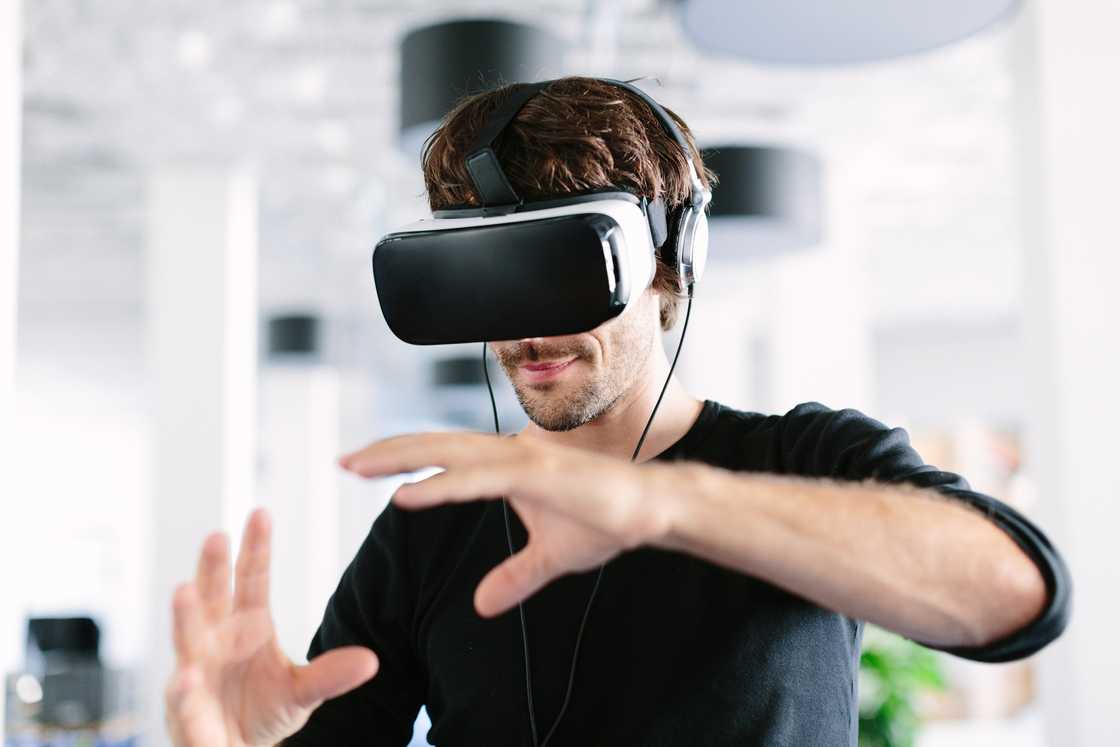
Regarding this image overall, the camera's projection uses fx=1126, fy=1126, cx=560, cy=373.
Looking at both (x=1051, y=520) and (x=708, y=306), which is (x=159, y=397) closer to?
(x=1051, y=520)

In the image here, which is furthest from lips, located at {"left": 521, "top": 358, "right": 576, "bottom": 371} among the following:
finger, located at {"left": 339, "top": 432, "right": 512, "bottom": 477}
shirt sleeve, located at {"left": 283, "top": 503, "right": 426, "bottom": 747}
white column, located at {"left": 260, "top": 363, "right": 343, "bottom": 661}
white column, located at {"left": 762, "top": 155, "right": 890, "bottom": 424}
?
white column, located at {"left": 260, "top": 363, "right": 343, "bottom": 661}

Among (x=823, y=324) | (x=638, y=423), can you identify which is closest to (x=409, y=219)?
(x=823, y=324)

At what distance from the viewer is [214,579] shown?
934mm

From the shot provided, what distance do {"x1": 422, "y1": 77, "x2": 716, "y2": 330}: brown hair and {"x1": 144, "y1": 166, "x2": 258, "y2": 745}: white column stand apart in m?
4.33

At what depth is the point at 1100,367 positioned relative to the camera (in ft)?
9.63

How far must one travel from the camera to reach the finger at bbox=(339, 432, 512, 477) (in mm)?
702

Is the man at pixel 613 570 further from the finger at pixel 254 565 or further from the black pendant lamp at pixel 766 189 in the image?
the black pendant lamp at pixel 766 189

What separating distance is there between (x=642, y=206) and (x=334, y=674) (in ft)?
1.72

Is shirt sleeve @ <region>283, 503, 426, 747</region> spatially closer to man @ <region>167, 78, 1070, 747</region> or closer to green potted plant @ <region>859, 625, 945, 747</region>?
man @ <region>167, 78, 1070, 747</region>

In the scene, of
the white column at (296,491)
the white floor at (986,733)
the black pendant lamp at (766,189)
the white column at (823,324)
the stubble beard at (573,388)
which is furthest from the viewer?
the white column at (296,491)

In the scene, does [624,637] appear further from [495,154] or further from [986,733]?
[986,733]

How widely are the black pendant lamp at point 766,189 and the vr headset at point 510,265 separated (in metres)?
2.40

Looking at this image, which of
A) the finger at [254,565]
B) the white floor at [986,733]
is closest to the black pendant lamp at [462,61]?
the finger at [254,565]

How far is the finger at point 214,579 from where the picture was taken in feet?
3.03
